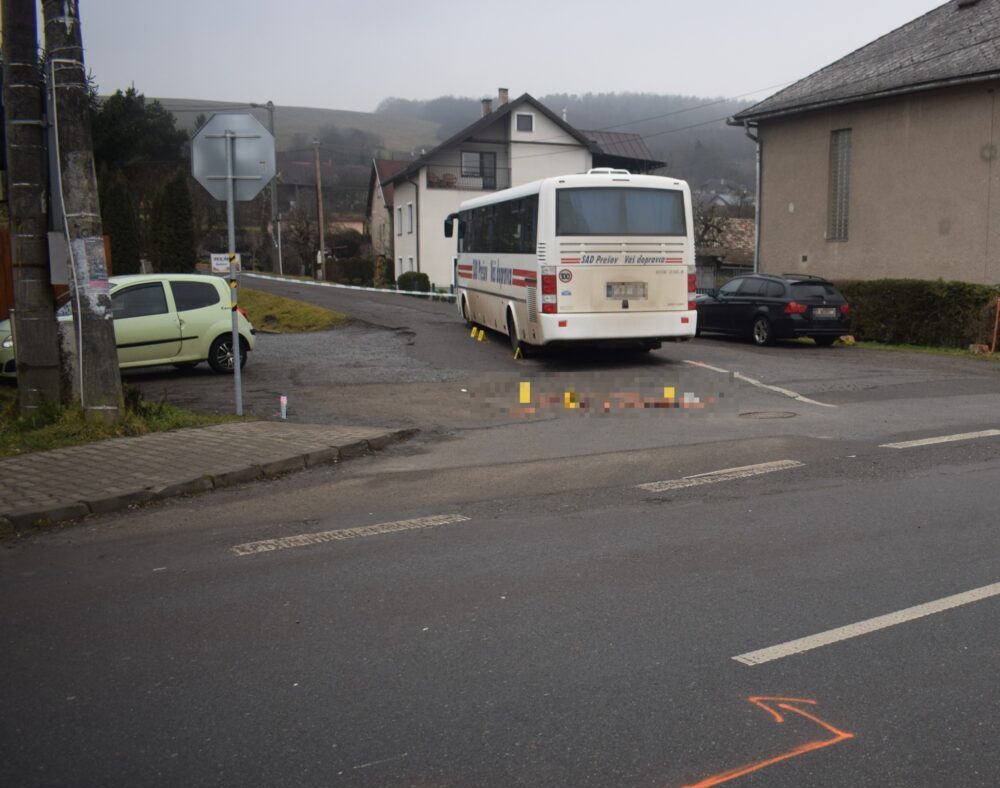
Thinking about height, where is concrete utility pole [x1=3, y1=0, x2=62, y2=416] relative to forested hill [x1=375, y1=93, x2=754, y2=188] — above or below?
below

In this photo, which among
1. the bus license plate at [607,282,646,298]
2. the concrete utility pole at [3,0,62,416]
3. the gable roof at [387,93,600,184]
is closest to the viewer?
the concrete utility pole at [3,0,62,416]

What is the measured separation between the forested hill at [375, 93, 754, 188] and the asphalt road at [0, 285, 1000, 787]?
50.4 meters

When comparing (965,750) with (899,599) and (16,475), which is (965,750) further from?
(16,475)

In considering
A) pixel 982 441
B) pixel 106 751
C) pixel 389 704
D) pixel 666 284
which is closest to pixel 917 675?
pixel 389 704

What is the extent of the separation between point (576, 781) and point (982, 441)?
812 cm

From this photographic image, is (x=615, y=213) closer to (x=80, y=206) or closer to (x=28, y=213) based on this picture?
(x=80, y=206)

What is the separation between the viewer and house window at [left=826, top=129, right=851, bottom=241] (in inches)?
1117

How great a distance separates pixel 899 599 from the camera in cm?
538

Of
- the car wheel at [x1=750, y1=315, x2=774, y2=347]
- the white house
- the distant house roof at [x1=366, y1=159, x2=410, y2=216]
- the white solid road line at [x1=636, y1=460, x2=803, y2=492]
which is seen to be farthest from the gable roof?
the white solid road line at [x1=636, y1=460, x2=803, y2=492]

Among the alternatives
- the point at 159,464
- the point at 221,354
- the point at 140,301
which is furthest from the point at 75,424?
the point at 221,354

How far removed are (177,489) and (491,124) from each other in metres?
47.4

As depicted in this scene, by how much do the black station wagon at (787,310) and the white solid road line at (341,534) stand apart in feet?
51.8

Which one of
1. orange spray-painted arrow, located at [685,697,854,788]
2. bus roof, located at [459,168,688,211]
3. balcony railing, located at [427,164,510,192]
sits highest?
balcony railing, located at [427,164,510,192]

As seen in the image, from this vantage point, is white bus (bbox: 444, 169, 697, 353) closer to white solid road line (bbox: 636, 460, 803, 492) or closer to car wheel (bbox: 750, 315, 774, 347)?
car wheel (bbox: 750, 315, 774, 347)
